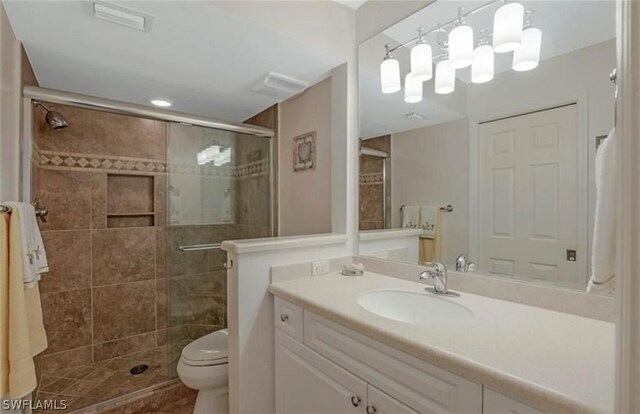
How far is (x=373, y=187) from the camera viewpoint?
169cm

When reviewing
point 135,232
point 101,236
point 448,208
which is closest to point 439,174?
point 448,208

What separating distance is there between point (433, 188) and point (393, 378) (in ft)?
2.95

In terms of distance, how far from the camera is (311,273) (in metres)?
1.56

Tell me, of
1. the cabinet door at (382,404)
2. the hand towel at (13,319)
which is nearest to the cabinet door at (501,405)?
the cabinet door at (382,404)

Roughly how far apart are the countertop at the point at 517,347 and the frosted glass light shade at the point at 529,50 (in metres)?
0.90

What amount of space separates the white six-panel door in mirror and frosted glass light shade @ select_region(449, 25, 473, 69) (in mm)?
297

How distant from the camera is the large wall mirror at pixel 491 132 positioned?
98 cm

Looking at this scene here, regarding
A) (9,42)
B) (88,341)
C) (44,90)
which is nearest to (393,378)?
(9,42)

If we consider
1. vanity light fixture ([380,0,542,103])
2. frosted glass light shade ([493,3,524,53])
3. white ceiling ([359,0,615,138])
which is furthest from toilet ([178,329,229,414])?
frosted glass light shade ([493,3,524,53])

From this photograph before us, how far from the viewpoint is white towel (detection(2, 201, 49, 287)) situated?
3.77ft

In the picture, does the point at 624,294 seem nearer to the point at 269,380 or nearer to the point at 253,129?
the point at 269,380

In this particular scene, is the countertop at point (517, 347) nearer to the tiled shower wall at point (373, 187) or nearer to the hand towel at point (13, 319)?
the tiled shower wall at point (373, 187)

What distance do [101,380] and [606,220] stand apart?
2920 mm

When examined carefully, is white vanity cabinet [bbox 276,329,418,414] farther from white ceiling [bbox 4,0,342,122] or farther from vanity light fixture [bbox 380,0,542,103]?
white ceiling [bbox 4,0,342,122]
